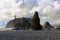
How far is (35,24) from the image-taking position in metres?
29.0

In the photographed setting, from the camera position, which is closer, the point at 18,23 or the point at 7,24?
the point at 18,23

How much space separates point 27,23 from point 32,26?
3.06 metres

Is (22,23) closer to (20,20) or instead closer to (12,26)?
(20,20)

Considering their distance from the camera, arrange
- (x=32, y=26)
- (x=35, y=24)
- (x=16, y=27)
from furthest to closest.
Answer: (x=16, y=27)
(x=32, y=26)
(x=35, y=24)

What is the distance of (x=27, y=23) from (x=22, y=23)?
3.67m

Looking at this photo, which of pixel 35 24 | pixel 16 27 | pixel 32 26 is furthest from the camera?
pixel 16 27

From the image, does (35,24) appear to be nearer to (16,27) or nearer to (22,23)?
(22,23)

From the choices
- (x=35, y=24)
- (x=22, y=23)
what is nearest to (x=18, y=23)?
(x=22, y=23)

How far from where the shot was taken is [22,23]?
99.8 feet

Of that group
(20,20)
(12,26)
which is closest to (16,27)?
(12,26)

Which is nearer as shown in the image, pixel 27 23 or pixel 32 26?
pixel 32 26

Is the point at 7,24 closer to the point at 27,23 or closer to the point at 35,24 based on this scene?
the point at 27,23

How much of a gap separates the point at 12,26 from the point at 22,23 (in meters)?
2.97

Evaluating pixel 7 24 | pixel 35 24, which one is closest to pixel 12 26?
pixel 7 24
